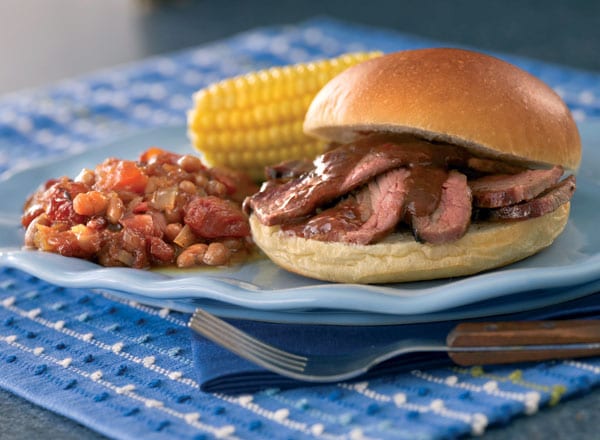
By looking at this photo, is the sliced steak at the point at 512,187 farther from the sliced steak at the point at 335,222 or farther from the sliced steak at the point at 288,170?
the sliced steak at the point at 288,170

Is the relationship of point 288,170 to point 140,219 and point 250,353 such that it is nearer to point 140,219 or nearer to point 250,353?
point 140,219

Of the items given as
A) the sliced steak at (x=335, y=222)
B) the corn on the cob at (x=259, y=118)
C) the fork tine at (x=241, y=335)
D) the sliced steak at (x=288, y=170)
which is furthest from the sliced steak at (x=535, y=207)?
the corn on the cob at (x=259, y=118)

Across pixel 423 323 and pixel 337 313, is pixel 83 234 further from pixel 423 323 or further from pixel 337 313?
pixel 423 323

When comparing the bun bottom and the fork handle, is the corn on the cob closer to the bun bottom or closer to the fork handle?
the bun bottom

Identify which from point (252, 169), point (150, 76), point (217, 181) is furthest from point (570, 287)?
point (150, 76)

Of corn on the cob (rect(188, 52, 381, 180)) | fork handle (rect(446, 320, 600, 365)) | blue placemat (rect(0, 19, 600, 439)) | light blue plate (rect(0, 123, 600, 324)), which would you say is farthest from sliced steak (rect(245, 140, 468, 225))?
corn on the cob (rect(188, 52, 381, 180))
